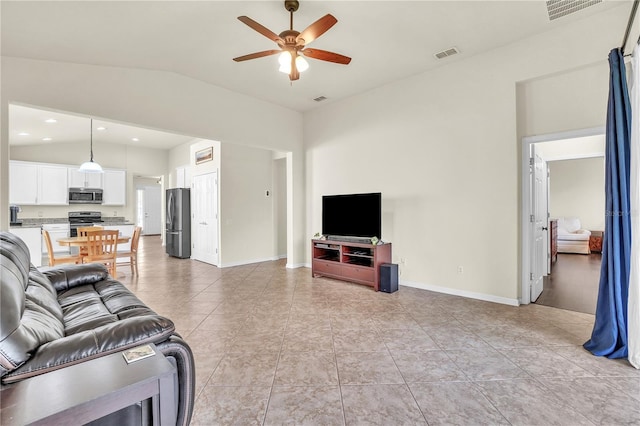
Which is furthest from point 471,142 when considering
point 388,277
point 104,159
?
point 104,159

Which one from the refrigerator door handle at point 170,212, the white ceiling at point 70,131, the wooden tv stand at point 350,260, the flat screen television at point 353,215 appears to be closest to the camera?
the wooden tv stand at point 350,260

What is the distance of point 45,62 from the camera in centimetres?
333

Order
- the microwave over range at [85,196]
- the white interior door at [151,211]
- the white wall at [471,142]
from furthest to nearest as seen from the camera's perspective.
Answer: the white interior door at [151,211] → the microwave over range at [85,196] → the white wall at [471,142]

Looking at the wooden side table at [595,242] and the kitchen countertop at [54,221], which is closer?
the kitchen countertop at [54,221]

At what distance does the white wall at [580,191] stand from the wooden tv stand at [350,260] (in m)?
6.96

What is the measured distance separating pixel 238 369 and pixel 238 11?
10.9 ft

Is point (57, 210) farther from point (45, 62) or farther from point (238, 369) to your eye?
point (238, 369)

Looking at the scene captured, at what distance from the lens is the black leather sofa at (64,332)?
3.68 ft

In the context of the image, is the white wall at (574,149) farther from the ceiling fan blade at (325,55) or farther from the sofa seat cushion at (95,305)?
the sofa seat cushion at (95,305)

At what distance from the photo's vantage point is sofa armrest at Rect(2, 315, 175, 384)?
44.2 inches

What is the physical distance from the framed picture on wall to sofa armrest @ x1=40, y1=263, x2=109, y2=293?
4001mm

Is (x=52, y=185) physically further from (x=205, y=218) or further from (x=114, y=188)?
(x=205, y=218)

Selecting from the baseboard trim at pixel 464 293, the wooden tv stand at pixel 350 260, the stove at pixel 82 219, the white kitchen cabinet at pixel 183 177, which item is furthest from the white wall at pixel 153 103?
the stove at pixel 82 219

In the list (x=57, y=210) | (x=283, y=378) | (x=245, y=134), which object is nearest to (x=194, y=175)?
(x=245, y=134)
